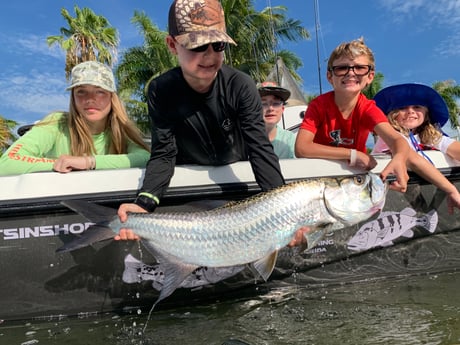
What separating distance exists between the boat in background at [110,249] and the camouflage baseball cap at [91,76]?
2.56 ft

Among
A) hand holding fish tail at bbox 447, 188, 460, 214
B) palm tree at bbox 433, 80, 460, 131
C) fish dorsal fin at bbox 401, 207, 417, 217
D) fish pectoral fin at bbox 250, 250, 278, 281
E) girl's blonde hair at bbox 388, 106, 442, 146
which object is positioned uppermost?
palm tree at bbox 433, 80, 460, 131

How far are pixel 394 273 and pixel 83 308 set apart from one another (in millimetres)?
2501

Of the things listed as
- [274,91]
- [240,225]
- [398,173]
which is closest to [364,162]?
[398,173]

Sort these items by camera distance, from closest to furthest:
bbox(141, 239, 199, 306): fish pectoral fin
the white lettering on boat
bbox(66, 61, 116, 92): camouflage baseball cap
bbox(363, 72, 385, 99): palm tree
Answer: bbox(141, 239, 199, 306): fish pectoral fin
the white lettering on boat
bbox(66, 61, 116, 92): camouflage baseball cap
bbox(363, 72, 385, 99): palm tree

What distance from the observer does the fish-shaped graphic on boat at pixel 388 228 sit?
11.5ft

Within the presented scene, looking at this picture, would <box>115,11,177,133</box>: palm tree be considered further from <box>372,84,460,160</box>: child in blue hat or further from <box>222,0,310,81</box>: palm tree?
<box>372,84,460,160</box>: child in blue hat

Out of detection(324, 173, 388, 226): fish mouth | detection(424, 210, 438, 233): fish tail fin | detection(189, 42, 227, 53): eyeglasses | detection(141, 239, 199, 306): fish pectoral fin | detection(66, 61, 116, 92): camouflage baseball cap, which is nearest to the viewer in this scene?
detection(324, 173, 388, 226): fish mouth

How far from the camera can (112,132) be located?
358 cm

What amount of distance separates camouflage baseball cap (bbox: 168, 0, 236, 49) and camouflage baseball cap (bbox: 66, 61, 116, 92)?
0.90 meters

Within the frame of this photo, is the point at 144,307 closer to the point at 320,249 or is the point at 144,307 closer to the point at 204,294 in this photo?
the point at 204,294

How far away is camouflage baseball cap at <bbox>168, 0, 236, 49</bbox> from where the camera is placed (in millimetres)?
2689

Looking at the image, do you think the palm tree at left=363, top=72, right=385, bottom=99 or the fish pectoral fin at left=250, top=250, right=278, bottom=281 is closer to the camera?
the fish pectoral fin at left=250, top=250, right=278, bottom=281

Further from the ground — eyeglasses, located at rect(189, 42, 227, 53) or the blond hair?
the blond hair

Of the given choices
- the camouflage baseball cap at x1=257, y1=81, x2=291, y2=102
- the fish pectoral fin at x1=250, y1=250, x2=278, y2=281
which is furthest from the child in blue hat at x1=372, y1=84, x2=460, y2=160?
the fish pectoral fin at x1=250, y1=250, x2=278, y2=281
